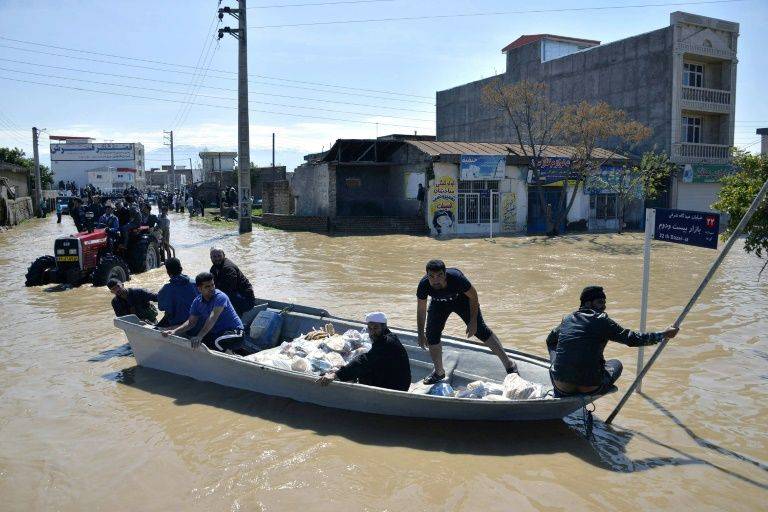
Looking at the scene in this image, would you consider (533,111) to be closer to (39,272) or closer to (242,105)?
(242,105)

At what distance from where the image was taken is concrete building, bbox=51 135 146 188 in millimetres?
100250

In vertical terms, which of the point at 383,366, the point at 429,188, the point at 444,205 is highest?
the point at 429,188

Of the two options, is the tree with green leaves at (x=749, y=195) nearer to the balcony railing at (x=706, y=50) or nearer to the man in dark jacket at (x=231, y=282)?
the man in dark jacket at (x=231, y=282)

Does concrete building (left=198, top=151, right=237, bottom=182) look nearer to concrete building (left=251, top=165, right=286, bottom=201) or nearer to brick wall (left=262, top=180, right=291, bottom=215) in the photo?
concrete building (left=251, top=165, right=286, bottom=201)

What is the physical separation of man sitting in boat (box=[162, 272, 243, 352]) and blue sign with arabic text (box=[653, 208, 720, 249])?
15.9 ft

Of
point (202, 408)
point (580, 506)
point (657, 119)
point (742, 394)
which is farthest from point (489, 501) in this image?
point (657, 119)

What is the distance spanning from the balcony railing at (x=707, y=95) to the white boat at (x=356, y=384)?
27.9m

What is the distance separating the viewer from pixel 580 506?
469 cm

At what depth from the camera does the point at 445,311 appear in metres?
6.65

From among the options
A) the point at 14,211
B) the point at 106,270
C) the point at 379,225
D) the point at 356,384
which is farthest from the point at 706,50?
the point at 14,211

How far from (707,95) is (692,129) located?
5.68 feet

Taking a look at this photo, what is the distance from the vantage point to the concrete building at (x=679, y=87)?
29.7 metres

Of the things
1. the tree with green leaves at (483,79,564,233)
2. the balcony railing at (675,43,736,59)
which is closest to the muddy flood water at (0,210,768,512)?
the tree with green leaves at (483,79,564,233)

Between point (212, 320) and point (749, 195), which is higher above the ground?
point (749, 195)
